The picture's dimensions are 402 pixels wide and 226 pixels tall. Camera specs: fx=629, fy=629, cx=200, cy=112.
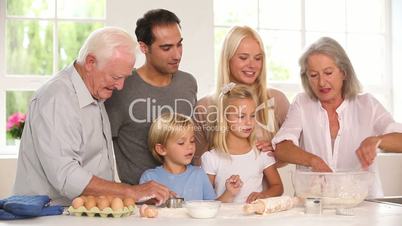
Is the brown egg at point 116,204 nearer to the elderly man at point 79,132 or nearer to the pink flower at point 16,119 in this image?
the elderly man at point 79,132

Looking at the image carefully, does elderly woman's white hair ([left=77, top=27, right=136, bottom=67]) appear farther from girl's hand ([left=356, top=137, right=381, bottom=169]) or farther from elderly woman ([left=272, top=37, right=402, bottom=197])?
girl's hand ([left=356, top=137, right=381, bottom=169])

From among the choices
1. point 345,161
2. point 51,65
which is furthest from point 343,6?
point 345,161

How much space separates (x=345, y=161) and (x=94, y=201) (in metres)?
1.18

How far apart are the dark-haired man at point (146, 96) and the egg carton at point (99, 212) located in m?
0.73

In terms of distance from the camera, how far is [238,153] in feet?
9.08

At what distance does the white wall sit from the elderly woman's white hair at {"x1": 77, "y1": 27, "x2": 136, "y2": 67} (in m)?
2.05

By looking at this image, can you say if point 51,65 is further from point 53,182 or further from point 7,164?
point 53,182

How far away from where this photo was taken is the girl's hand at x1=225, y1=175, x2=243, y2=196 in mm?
2531

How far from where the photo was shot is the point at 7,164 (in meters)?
4.16

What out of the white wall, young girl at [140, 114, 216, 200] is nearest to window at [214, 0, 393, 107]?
the white wall

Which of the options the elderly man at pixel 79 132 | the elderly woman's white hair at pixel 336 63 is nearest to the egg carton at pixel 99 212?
the elderly man at pixel 79 132

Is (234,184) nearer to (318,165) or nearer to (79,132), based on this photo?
(318,165)

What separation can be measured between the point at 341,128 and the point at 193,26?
2101 millimetres

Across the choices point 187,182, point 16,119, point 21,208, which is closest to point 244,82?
point 187,182
